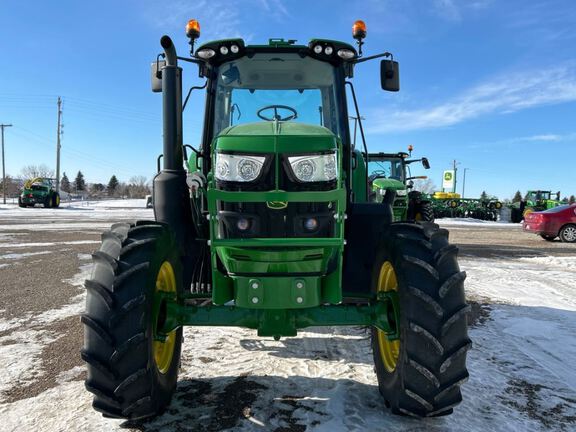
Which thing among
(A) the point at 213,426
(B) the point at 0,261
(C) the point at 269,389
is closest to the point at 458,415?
(C) the point at 269,389

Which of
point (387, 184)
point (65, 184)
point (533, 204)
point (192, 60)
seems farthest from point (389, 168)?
point (65, 184)

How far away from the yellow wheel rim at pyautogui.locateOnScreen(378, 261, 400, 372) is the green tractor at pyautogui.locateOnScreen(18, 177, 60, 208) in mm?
38050

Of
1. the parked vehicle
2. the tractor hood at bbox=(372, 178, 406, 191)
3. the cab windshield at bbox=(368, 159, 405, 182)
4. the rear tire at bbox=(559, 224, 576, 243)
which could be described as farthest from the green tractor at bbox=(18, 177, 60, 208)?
the rear tire at bbox=(559, 224, 576, 243)

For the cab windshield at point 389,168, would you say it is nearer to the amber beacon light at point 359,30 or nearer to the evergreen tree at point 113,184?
the amber beacon light at point 359,30

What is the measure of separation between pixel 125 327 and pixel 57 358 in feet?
5.74

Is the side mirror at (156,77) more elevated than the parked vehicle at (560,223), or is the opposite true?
the side mirror at (156,77)

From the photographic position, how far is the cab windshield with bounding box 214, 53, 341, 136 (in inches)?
148

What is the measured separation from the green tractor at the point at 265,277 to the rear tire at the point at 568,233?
15.4 meters

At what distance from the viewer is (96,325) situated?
7.86 ft

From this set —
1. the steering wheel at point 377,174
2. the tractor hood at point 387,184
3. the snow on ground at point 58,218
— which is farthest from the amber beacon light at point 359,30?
the snow on ground at point 58,218

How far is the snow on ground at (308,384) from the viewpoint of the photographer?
2.66m

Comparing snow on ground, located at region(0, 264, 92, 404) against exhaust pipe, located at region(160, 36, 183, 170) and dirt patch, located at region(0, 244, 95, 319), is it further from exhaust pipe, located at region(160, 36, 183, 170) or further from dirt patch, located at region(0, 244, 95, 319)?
exhaust pipe, located at region(160, 36, 183, 170)

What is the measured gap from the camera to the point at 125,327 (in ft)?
7.95

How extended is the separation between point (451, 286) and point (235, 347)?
85.7 inches
